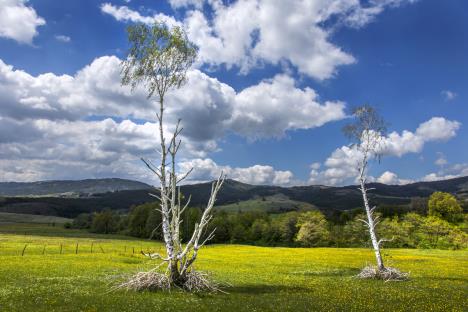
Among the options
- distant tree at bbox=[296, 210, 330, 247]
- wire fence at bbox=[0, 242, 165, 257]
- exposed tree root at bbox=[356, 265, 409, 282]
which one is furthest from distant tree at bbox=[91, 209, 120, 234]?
exposed tree root at bbox=[356, 265, 409, 282]

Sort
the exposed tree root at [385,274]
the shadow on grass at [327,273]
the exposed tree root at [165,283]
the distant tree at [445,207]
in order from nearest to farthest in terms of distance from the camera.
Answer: the exposed tree root at [165,283]
the exposed tree root at [385,274]
the shadow on grass at [327,273]
the distant tree at [445,207]

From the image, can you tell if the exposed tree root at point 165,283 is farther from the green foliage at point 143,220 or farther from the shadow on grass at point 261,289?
the green foliage at point 143,220

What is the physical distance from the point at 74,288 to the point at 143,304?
7583mm

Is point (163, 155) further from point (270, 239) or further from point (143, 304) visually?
point (270, 239)

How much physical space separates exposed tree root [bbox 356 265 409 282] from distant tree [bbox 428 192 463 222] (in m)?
124

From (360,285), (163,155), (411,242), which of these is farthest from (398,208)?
→ (163,155)

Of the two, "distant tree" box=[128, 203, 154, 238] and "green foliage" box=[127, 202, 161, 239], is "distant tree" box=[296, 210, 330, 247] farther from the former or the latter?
"distant tree" box=[128, 203, 154, 238]

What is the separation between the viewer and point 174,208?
30344mm

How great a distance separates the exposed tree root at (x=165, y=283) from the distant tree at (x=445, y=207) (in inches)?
5590

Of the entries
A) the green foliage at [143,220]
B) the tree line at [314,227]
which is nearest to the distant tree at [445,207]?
the tree line at [314,227]

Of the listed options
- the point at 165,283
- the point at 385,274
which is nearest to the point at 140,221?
the point at 385,274

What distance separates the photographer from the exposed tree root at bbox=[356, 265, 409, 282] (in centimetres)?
3712

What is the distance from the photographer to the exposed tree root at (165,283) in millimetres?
28047

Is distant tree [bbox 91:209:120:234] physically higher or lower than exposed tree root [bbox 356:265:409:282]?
lower
